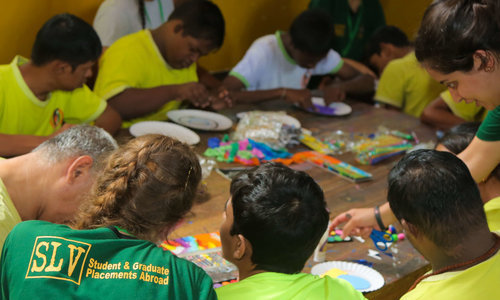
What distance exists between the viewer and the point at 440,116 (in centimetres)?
352

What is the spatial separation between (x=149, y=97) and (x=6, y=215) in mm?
1705

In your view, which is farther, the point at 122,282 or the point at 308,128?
the point at 308,128

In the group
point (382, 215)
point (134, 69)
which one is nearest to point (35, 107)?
point (134, 69)

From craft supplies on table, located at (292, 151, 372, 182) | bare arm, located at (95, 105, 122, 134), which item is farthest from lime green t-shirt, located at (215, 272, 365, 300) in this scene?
bare arm, located at (95, 105, 122, 134)

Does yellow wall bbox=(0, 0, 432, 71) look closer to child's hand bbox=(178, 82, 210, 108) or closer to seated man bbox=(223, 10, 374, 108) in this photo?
seated man bbox=(223, 10, 374, 108)

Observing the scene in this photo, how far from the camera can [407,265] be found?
2.04 metres

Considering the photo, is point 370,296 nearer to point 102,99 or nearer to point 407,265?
point 407,265

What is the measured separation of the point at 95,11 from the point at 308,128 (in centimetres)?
212

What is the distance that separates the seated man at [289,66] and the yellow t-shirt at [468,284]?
2183 mm

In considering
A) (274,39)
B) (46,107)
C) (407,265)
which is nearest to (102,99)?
(46,107)

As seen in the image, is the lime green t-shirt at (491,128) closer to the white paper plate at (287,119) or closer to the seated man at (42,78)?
the white paper plate at (287,119)

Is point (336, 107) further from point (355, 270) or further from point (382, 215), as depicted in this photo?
point (355, 270)

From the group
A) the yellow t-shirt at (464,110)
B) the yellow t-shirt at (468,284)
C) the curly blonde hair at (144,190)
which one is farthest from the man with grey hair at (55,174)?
the yellow t-shirt at (464,110)

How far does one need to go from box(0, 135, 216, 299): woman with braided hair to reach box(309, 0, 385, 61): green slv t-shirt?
4.11 metres
